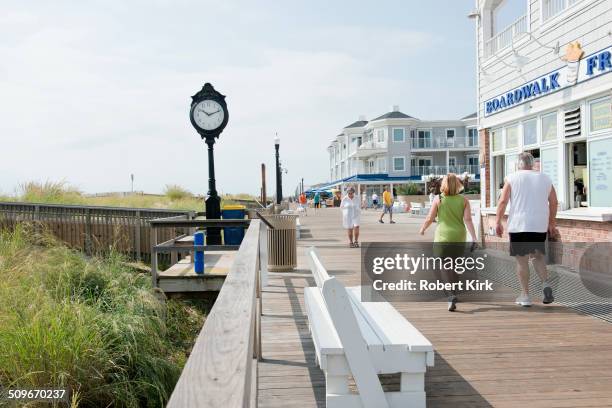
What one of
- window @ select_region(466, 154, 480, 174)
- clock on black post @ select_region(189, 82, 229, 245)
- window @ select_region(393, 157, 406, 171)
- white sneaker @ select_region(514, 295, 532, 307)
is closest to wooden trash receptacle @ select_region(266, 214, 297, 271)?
clock on black post @ select_region(189, 82, 229, 245)

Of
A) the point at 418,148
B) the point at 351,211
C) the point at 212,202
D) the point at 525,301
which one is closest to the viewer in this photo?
the point at 525,301

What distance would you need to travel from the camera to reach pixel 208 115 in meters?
12.7

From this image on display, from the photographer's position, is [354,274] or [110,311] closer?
[110,311]

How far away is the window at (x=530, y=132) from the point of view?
A: 1238 centimetres

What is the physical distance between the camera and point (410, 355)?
371 cm

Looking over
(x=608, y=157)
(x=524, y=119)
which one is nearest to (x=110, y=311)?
(x=608, y=157)

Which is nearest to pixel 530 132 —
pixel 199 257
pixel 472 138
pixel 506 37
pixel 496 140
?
pixel 496 140

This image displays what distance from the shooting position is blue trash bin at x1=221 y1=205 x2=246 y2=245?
13898mm

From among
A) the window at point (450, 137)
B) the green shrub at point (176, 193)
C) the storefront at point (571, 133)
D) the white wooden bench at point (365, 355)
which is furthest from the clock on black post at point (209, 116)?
the window at point (450, 137)

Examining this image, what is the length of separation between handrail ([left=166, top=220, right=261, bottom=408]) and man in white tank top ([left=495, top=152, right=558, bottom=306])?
5.23m

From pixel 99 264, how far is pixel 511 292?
617 centimetres

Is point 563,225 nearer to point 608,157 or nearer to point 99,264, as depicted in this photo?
point 608,157

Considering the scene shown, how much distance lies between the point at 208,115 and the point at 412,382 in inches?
386

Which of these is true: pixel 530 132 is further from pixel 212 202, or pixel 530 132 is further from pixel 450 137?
pixel 450 137
